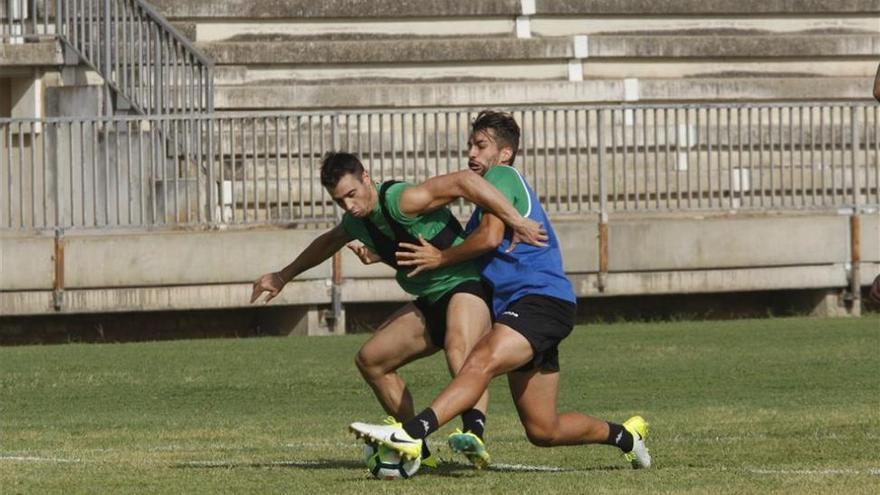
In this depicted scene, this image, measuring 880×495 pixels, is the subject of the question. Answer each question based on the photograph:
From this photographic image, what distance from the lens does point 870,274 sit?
2067cm

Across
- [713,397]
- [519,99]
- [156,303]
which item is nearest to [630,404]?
[713,397]

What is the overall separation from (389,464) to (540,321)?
99 cm

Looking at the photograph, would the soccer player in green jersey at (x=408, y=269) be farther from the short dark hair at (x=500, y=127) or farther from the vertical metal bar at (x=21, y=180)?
the vertical metal bar at (x=21, y=180)

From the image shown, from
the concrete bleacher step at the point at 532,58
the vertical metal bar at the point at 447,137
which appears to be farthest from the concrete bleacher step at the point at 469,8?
the vertical metal bar at the point at 447,137

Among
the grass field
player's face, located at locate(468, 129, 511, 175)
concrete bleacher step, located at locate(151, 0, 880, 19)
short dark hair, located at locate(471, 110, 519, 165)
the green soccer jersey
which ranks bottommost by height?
the grass field

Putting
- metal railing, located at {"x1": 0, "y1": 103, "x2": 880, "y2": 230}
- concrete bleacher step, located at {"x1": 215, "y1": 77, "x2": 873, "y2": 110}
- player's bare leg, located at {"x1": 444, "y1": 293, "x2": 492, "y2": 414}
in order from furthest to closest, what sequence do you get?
1. concrete bleacher step, located at {"x1": 215, "y1": 77, "x2": 873, "y2": 110}
2. metal railing, located at {"x1": 0, "y1": 103, "x2": 880, "y2": 230}
3. player's bare leg, located at {"x1": 444, "y1": 293, "x2": 492, "y2": 414}

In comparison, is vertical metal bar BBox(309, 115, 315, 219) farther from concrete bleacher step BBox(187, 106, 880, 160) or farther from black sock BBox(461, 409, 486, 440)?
black sock BBox(461, 409, 486, 440)

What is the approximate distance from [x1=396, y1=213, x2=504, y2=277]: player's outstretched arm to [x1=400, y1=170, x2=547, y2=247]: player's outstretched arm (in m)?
0.06

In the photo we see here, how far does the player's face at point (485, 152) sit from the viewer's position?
9.73m

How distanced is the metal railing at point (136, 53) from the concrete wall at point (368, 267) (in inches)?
124

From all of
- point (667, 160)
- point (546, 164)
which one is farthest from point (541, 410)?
point (667, 160)

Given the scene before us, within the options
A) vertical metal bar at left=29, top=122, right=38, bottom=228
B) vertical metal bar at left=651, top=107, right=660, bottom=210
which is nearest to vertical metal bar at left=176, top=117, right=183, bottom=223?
vertical metal bar at left=29, top=122, right=38, bottom=228

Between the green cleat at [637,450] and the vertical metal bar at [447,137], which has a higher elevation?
the vertical metal bar at [447,137]

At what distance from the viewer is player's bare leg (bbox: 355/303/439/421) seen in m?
A: 9.80
